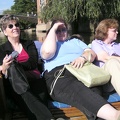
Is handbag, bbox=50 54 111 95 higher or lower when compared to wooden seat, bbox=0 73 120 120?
higher

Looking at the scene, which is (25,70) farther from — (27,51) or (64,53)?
(64,53)

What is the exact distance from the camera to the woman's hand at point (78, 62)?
2.59 meters

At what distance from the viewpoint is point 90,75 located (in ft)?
8.05

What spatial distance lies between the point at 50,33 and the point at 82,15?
15573 mm

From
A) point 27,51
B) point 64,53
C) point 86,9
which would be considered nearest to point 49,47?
point 64,53

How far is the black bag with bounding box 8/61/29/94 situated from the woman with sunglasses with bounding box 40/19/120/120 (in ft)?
1.05

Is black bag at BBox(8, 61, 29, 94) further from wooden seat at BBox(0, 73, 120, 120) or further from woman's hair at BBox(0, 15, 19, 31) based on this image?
woman's hair at BBox(0, 15, 19, 31)

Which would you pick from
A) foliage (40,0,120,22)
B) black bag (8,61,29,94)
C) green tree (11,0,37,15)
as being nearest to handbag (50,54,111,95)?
black bag (8,61,29,94)

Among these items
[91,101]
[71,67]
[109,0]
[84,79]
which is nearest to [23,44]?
[71,67]

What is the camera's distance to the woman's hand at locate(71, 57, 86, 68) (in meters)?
2.59

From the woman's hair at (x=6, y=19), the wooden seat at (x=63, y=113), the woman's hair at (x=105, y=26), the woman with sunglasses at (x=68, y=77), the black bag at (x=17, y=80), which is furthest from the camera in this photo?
the woman's hair at (x=105, y=26)

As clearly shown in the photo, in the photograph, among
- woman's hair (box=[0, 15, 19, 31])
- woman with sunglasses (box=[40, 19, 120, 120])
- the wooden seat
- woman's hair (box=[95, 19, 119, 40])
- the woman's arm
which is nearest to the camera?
woman with sunglasses (box=[40, 19, 120, 120])

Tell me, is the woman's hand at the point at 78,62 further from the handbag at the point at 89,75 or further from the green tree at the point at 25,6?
the green tree at the point at 25,6

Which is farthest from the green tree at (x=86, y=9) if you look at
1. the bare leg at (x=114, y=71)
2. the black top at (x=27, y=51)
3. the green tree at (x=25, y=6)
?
the green tree at (x=25, y=6)
